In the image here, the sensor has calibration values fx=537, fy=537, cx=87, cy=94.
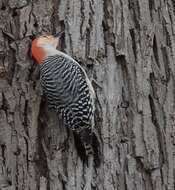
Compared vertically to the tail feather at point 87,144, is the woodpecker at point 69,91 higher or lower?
higher

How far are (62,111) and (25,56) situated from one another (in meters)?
A: 0.60

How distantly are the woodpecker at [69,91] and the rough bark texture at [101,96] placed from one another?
3.1 inches

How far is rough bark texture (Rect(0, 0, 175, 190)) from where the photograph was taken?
3.97m

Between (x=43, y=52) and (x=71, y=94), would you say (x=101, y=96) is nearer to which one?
(x=71, y=94)

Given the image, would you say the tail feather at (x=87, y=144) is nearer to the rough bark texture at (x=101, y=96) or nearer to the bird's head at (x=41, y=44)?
the rough bark texture at (x=101, y=96)

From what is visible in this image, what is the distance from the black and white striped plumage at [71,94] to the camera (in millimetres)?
3926

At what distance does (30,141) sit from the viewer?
13.2 feet

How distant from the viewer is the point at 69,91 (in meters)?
4.07

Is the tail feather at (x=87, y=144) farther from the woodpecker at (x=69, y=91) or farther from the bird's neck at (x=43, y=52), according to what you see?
the bird's neck at (x=43, y=52)

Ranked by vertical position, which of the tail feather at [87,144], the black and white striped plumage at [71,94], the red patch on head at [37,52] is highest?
the red patch on head at [37,52]

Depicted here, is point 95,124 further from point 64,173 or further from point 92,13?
point 92,13

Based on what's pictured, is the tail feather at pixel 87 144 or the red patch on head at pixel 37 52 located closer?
the tail feather at pixel 87 144

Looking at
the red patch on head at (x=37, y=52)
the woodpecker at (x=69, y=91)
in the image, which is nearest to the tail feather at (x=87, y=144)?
the woodpecker at (x=69, y=91)

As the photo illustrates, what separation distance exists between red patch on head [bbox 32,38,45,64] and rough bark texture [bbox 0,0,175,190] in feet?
0.26
